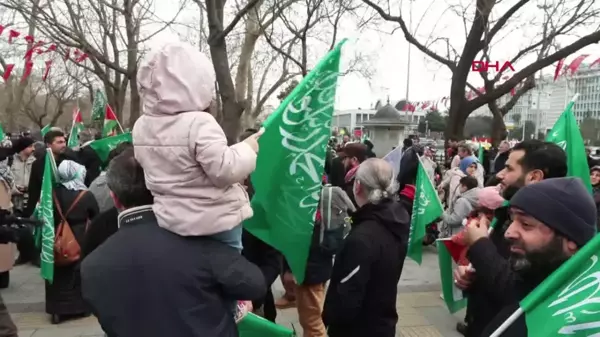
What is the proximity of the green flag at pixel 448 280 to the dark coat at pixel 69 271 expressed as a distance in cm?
342

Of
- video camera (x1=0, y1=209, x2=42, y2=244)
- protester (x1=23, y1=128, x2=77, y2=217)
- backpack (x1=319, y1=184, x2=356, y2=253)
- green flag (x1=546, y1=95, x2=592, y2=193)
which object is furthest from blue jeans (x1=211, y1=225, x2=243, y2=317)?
protester (x1=23, y1=128, x2=77, y2=217)

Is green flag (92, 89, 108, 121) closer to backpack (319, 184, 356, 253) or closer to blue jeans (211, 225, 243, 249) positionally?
backpack (319, 184, 356, 253)

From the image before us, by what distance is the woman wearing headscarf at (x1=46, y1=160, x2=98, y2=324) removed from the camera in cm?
497

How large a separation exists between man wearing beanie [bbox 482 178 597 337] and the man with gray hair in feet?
3.34

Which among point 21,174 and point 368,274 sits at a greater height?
point 368,274

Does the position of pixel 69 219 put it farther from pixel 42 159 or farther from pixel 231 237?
pixel 231 237

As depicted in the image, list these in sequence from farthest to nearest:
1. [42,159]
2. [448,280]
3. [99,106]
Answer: [99,106], [42,159], [448,280]

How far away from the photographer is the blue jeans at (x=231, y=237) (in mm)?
1816

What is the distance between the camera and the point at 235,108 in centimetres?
832

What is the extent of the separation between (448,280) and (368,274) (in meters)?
0.67

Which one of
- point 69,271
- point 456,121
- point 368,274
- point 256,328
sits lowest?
point 69,271

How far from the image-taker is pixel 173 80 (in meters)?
1.74

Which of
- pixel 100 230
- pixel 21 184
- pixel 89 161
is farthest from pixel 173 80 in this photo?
pixel 21 184

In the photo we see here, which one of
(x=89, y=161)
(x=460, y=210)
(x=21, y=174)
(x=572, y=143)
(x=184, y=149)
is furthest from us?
(x=21, y=174)
